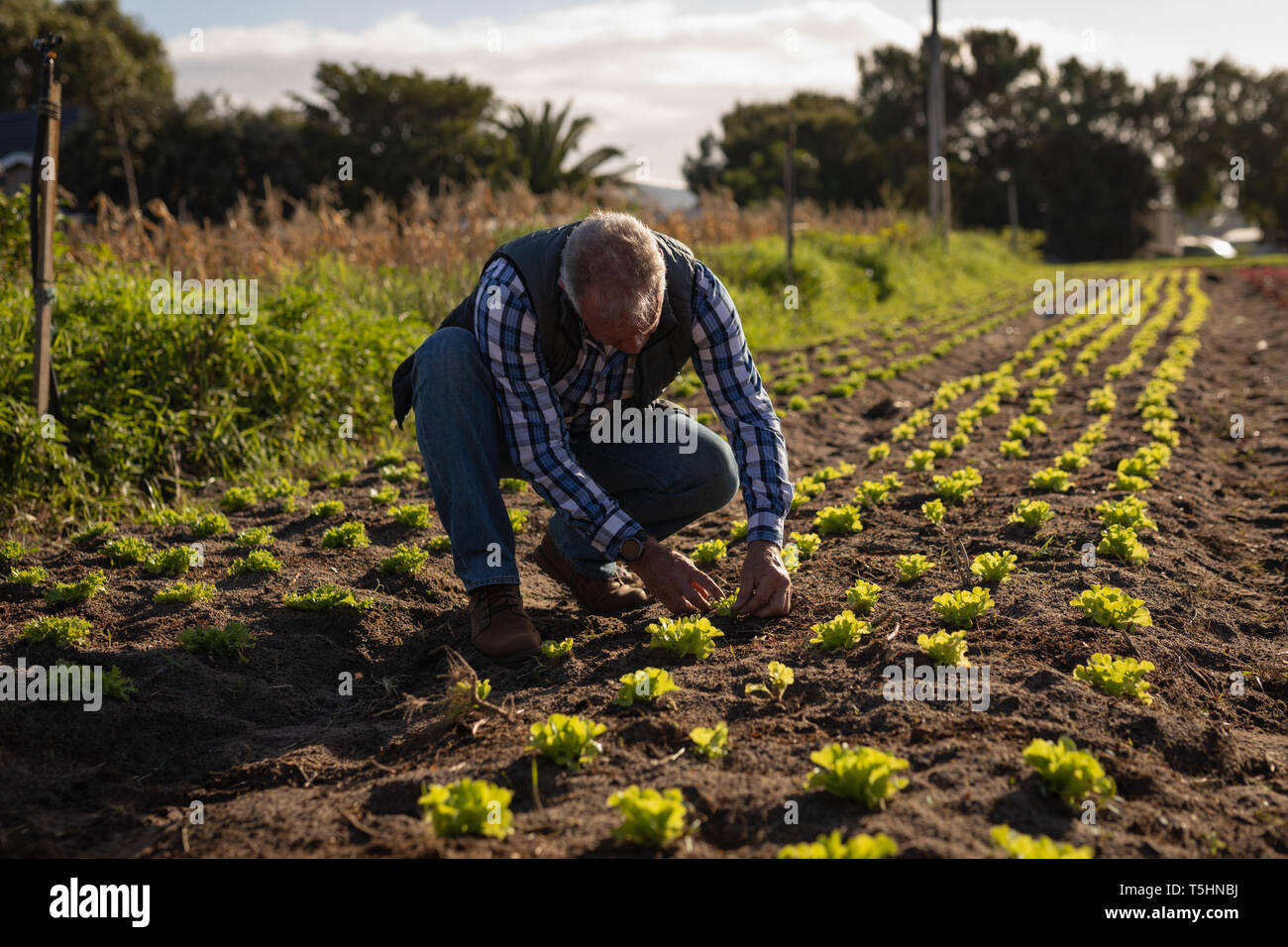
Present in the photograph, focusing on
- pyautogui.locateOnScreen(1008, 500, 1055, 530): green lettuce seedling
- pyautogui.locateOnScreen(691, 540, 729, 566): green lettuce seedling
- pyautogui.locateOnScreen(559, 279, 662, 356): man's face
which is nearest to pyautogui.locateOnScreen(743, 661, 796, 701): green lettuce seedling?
pyautogui.locateOnScreen(559, 279, 662, 356): man's face

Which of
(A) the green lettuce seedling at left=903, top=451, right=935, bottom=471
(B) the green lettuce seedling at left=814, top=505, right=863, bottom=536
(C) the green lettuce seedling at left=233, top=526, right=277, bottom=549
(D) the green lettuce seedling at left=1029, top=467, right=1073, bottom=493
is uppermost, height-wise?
(A) the green lettuce seedling at left=903, top=451, right=935, bottom=471

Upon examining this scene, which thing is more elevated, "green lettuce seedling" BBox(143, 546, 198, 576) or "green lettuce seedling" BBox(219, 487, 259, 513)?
"green lettuce seedling" BBox(219, 487, 259, 513)

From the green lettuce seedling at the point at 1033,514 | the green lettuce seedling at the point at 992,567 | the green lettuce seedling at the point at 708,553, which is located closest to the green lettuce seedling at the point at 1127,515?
the green lettuce seedling at the point at 1033,514

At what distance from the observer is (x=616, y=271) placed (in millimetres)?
2885

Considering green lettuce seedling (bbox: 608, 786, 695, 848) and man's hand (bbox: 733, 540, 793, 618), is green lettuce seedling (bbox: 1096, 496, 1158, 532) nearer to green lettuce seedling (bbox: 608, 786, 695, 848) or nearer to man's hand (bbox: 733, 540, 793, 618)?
man's hand (bbox: 733, 540, 793, 618)

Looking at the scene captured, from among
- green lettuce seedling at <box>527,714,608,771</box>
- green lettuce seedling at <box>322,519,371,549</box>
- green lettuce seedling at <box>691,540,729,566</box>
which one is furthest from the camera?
green lettuce seedling at <box>322,519,371,549</box>

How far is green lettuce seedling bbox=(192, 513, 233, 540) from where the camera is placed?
482cm

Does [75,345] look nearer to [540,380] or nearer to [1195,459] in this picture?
[540,380]

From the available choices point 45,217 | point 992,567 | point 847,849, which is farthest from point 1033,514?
point 45,217

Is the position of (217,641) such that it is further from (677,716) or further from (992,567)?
(992,567)

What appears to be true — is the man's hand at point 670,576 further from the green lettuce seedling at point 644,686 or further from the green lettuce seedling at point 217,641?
the green lettuce seedling at point 217,641

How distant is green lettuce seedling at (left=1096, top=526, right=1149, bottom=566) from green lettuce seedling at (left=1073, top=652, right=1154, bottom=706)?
1237mm

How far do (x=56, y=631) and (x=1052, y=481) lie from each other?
4458 mm

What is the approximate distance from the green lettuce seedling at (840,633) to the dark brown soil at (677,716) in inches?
2.6
